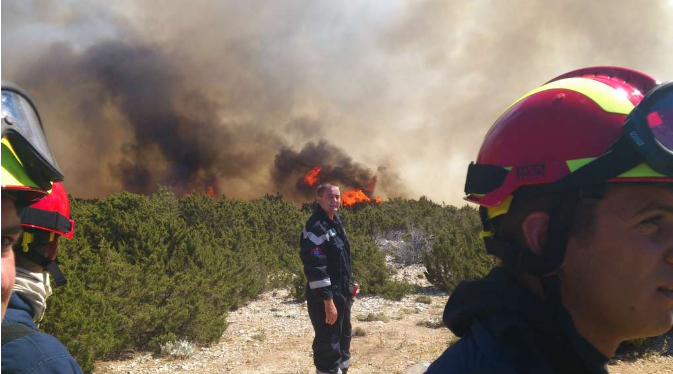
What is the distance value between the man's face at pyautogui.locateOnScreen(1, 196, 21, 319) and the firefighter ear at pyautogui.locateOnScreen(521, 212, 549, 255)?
138cm

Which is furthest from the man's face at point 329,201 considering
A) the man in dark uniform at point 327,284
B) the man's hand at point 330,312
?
the man's hand at point 330,312

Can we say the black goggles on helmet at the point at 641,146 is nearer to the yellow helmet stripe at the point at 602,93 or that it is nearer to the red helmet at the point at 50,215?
the yellow helmet stripe at the point at 602,93

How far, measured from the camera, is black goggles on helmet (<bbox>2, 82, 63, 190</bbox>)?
142cm

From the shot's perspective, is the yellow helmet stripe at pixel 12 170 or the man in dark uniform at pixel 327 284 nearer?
the yellow helmet stripe at pixel 12 170

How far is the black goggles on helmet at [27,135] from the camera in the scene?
4.67 ft

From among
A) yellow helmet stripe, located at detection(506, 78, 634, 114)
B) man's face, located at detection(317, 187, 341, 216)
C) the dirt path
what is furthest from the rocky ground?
yellow helmet stripe, located at detection(506, 78, 634, 114)

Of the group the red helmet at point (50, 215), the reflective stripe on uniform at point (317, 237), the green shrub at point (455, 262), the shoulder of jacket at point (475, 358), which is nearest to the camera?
the shoulder of jacket at point (475, 358)

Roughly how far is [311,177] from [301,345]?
23999 mm

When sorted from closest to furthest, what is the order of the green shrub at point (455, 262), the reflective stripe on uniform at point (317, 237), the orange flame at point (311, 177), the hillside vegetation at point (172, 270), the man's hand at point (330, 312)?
the man's hand at point (330, 312), the reflective stripe on uniform at point (317, 237), the hillside vegetation at point (172, 270), the green shrub at point (455, 262), the orange flame at point (311, 177)

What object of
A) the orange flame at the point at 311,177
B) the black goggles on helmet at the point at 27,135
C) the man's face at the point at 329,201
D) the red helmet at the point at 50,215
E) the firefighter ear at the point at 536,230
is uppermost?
the orange flame at the point at 311,177

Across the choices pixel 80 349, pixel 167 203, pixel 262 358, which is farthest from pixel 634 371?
pixel 167 203

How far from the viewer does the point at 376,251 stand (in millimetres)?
12445

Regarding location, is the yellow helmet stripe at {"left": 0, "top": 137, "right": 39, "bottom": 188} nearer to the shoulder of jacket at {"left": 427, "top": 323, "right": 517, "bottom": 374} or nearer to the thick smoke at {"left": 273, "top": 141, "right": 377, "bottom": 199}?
the shoulder of jacket at {"left": 427, "top": 323, "right": 517, "bottom": 374}

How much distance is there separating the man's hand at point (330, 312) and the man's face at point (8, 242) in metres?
3.42
